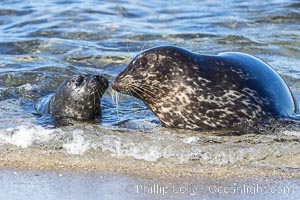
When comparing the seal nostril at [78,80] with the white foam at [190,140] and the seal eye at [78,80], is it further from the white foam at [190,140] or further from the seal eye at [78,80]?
the white foam at [190,140]

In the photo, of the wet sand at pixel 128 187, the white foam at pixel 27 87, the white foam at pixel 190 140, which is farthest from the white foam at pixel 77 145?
the white foam at pixel 27 87

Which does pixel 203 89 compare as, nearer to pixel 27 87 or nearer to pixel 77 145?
pixel 77 145

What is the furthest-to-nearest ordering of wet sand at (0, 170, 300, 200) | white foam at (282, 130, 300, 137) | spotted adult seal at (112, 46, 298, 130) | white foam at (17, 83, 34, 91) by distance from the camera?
white foam at (17, 83, 34, 91) < spotted adult seal at (112, 46, 298, 130) < white foam at (282, 130, 300, 137) < wet sand at (0, 170, 300, 200)

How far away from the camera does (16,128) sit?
6785mm

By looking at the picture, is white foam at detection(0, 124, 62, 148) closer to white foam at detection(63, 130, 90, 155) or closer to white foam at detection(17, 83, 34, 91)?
white foam at detection(63, 130, 90, 155)

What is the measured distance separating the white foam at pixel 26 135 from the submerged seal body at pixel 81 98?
98 centimetres

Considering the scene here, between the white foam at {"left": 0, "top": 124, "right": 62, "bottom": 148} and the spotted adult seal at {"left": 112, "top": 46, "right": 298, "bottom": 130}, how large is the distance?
2.66 ft

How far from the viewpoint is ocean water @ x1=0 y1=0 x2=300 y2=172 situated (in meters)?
6.16

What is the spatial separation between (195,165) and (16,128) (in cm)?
174

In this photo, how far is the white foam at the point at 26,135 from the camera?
6402 mm

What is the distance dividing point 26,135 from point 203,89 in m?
1.54

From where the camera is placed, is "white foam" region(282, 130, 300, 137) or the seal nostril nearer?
"white foam" region(282, 130, 300, 137)

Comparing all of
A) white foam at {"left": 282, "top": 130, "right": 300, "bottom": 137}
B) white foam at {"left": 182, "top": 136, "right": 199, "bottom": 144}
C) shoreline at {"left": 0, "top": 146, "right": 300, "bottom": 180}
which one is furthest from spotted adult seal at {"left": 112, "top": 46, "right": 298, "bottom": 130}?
shoreline at {"left": 0, "top": 146, "right": 300, "bottom": 180}

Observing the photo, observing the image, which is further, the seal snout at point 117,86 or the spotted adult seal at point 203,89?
the seal snout at point 117,86
